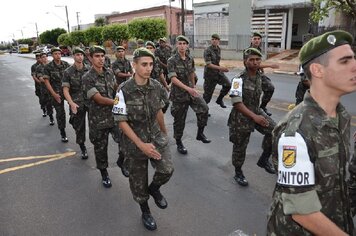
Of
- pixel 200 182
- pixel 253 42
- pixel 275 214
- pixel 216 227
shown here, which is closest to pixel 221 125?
pixel 253 42

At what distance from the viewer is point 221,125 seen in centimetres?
735

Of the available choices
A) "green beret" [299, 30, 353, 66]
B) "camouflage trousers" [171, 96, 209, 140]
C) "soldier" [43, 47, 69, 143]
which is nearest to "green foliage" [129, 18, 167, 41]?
"soldier" [43, 47, 69, 143]

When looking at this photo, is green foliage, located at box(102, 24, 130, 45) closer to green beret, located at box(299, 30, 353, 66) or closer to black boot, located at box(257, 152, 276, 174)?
black boot, located at box(257, 152, 276, 174)

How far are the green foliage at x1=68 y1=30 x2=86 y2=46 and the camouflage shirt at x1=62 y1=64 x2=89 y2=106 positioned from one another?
146 feet

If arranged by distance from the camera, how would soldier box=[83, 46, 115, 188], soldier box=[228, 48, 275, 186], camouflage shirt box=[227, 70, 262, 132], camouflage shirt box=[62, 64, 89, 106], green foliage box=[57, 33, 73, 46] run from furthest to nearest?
1. green foliage box=[57, 33, 73, 46]
2. camouflage shirt box=[62, 64, 89, 106]
3. soldier box=[83, 46, 115, 188]
4. camouflage shirt box=[227, 70, 262, 132]
5. soldier box=[228, 48, 275, 186]

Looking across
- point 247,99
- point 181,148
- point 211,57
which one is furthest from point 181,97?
point 211,57

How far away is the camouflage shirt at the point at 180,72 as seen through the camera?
18.9ft

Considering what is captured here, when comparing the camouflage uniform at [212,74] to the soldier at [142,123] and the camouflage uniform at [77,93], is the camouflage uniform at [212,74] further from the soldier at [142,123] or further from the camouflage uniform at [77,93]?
the soldier at [142,123]

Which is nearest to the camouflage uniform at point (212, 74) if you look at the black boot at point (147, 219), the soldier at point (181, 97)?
the soldier at point (181, 97)

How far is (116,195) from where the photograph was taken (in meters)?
4.40

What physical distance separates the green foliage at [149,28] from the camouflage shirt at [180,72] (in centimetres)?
2865

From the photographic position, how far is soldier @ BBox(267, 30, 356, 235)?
1.55 m

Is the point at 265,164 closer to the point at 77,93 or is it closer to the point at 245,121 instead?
the point at 245,121

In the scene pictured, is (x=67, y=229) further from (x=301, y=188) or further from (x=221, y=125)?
(x=221, y=125)
